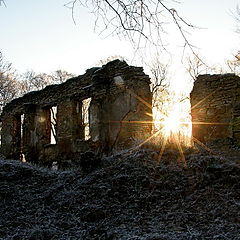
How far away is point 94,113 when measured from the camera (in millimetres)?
10227

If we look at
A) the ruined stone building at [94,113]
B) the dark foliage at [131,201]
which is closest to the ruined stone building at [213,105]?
the ruined stone building at [94,113]

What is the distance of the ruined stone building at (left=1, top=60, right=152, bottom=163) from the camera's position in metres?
9.78

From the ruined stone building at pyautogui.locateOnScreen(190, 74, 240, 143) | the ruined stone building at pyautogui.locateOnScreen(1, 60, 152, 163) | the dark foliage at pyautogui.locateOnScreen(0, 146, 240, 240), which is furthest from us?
the ruined stone building at pyautogui.locateOnScreen(1, 60, 152, 163)

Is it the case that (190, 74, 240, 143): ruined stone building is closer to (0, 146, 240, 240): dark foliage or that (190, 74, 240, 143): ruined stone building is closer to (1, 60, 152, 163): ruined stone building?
(1, 60, 152, 163): ruined stone building

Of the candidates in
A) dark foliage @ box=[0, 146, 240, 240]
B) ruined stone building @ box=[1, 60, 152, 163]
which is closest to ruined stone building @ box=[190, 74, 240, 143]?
ruined stone building @ box=[1, 60, 152, 163]

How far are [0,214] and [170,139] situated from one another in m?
3.84

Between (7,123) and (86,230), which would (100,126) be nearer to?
(86,230)

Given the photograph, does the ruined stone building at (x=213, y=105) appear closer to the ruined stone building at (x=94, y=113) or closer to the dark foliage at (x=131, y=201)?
the ruined stone building at (x=94, y=113)

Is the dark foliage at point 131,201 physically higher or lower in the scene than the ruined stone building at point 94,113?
lower

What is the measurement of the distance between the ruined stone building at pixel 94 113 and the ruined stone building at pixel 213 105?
5.46 ft

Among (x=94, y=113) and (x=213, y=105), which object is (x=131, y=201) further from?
(x=213, y=105)

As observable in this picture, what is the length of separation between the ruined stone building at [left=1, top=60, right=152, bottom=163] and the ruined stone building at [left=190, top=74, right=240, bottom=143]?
1665 mm

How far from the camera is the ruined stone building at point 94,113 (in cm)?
978

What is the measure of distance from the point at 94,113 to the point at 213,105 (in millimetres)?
4036
